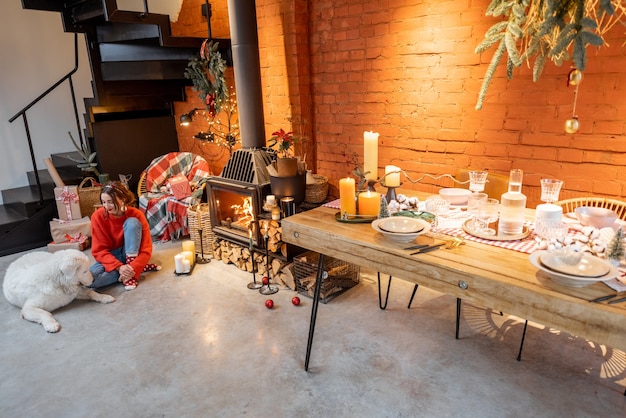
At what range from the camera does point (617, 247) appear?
4.58 feet

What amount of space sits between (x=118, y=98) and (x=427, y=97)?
322 cm

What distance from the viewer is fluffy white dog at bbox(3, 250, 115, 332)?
9.03 ft

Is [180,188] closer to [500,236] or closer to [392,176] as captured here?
[392,176]

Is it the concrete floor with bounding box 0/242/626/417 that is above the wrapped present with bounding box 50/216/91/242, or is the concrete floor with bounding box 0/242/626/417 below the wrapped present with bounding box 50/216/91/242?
below

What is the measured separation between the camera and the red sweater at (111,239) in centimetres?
316

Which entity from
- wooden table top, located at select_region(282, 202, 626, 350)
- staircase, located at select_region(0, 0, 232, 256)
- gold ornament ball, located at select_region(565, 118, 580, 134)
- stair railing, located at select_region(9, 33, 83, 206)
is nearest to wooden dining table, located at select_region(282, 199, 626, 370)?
wooden table top, located at select_region(282, 202, 626, 350)

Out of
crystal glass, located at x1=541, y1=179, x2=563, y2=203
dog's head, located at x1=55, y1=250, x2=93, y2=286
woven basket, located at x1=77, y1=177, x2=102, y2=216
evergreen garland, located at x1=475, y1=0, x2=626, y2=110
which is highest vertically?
evergreen garland, located at x1=475, y1=0, x2=626, y2=110

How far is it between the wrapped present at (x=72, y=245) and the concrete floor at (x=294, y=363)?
0.93 metres

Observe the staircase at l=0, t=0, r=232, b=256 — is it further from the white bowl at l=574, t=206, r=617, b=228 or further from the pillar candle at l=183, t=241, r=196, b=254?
the white bowl at l=574, t=206, r=617, b=228

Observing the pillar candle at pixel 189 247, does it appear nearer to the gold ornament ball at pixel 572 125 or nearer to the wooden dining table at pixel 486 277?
the wooden dining table at pixel 486 277

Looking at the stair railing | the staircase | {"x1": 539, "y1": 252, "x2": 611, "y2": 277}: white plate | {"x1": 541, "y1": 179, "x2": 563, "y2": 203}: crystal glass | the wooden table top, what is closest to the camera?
the wooden table top

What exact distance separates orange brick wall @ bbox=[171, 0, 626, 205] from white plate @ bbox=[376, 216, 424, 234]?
4.21 ft

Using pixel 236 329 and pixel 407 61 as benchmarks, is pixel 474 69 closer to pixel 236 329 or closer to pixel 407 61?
pixel 407 61

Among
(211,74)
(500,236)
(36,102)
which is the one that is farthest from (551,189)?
(36,102)
